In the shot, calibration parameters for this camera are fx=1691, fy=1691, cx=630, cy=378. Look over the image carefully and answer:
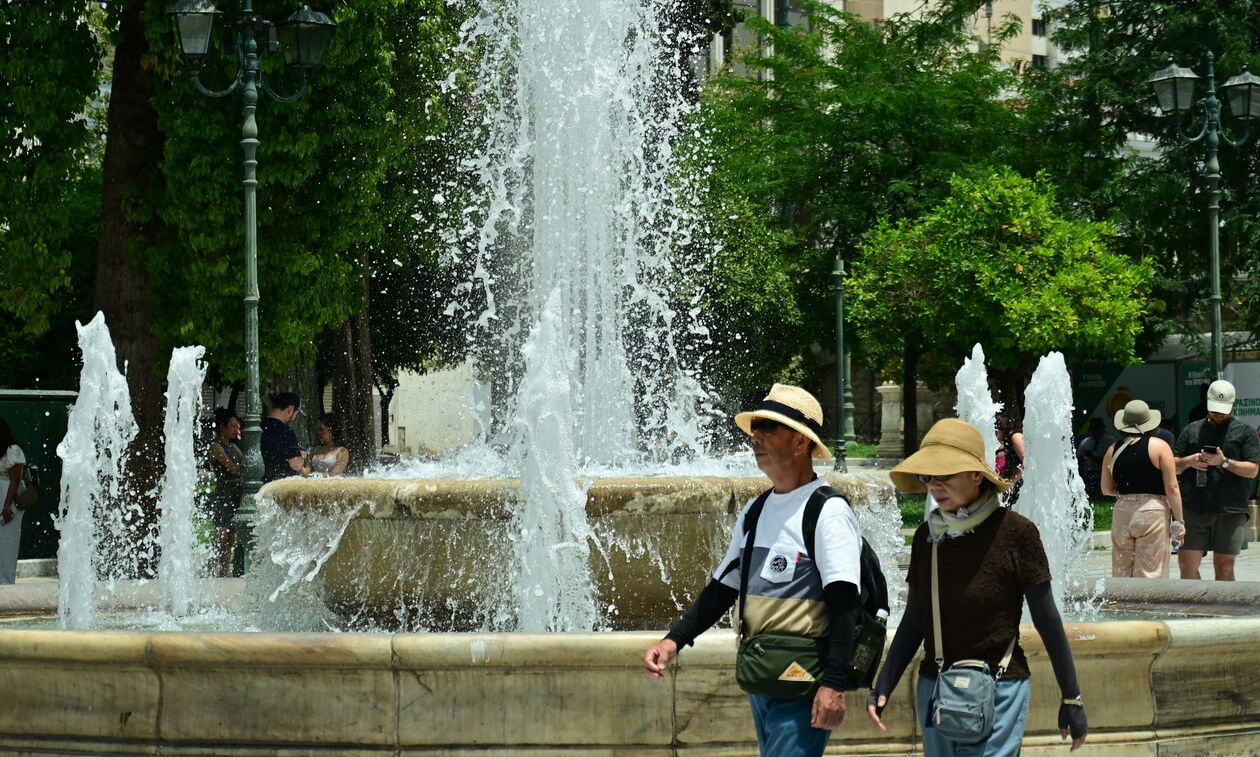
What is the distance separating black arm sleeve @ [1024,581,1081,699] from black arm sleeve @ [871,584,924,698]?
0.33m

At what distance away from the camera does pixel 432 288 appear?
3666 cm

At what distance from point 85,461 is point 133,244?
795 centimetres

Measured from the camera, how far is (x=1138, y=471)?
1002 cm

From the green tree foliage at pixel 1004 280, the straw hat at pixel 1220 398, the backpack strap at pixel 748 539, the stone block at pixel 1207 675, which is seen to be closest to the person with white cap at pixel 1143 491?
the straw hat at pixel 1220 398

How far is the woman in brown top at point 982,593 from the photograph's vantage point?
4.26 metres

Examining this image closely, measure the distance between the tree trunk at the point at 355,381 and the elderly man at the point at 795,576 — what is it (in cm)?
2085

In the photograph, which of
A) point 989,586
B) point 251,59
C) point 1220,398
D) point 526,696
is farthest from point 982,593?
point 251,59

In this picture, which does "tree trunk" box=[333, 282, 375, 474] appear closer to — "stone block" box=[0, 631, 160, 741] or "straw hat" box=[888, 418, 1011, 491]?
"stone block" box=[0, 631, 160, 741]

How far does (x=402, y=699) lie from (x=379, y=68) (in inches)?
550

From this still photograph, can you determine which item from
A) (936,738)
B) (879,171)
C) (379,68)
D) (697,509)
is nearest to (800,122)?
(879,171)

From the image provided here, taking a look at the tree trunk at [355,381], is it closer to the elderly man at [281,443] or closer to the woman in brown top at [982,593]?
the elderly man at [281,443]

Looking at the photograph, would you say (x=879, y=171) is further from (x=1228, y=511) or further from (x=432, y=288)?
(x=1228, y=511)

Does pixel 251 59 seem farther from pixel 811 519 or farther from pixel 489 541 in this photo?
pixel 811 519

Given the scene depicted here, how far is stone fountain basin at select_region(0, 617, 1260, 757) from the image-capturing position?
5930 mm
